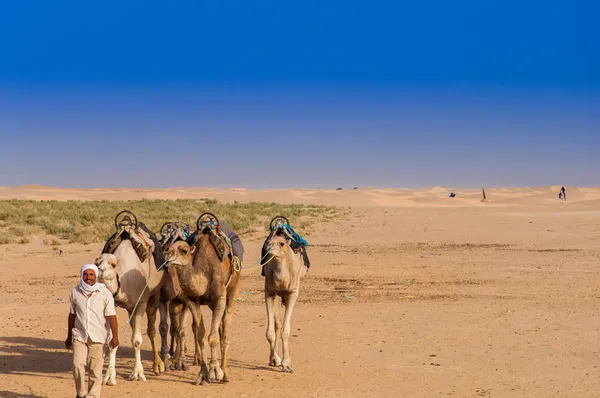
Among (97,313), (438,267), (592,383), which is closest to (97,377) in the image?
(97,313)

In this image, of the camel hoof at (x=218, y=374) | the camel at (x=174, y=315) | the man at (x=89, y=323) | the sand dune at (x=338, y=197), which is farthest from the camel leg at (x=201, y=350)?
the sand dune at (x=338, y=197)

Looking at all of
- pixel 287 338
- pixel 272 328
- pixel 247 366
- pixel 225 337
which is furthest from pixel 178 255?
pixel 247 366

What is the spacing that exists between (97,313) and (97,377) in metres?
0.71

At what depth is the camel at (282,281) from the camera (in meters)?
10.5

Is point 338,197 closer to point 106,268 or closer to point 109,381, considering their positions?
point 109,381

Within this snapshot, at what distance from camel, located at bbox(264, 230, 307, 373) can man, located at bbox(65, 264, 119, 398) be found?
103 inches

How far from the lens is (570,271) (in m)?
23.2

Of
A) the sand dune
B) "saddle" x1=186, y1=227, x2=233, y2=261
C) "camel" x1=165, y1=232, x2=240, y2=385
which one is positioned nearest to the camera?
"camel" x1=165, y1=232, x2=240, y2=385

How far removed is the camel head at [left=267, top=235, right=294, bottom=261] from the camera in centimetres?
1022

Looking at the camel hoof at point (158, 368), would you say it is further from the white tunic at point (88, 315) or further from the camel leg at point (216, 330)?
the white tunic at point (88, 315)

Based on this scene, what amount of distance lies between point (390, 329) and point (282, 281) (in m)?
4.16

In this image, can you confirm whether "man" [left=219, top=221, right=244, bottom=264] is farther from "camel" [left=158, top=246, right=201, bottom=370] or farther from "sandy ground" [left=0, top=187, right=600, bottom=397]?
"sandy ground" [left=0, top=187, right=600, bottom=397]

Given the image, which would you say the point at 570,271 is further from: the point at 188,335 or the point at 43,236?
the point at 43,236

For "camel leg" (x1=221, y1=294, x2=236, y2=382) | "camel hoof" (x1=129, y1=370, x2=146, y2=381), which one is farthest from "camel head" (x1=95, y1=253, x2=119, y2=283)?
"camel leg" (x1=221, y1=294, x2=236, y2=382)
